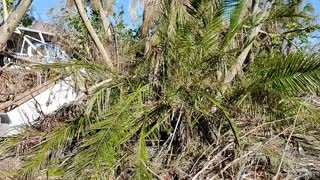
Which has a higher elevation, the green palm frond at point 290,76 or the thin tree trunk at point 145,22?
the thin tree trunk at point 145,22

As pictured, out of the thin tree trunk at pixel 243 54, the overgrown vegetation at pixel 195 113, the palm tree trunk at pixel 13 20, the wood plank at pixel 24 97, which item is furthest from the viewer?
the palm tree trunk at pixel 13 20

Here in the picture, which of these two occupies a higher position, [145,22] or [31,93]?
[145,22]

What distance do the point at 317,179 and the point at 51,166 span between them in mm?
3195

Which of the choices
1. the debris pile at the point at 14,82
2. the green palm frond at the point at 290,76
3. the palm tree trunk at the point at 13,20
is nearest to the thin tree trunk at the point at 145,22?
the palm tree trunk at the point at 13,20

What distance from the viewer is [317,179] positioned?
5207mm

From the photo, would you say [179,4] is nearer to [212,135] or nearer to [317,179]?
[212,135]

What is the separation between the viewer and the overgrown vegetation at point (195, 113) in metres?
5.32

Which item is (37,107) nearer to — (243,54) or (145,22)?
(145,22)

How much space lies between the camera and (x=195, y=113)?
5.84 m

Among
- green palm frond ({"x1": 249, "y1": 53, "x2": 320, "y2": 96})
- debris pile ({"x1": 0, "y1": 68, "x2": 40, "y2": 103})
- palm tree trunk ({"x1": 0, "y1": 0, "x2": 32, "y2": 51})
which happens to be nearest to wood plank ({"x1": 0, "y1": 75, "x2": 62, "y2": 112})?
debris pile ({"x1": 0, "y1": 68, "x2": 40, "y2": 103})

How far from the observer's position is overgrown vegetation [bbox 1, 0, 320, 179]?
5.32 m

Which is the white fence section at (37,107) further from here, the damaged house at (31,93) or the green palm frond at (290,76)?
the green palm frond at (290,76)

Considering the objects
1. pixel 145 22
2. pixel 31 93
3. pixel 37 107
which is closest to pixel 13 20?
pixel 31 93

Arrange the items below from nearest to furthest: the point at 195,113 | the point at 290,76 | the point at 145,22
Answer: the point at 290,76
the point at 195,113
the point at 145,22
